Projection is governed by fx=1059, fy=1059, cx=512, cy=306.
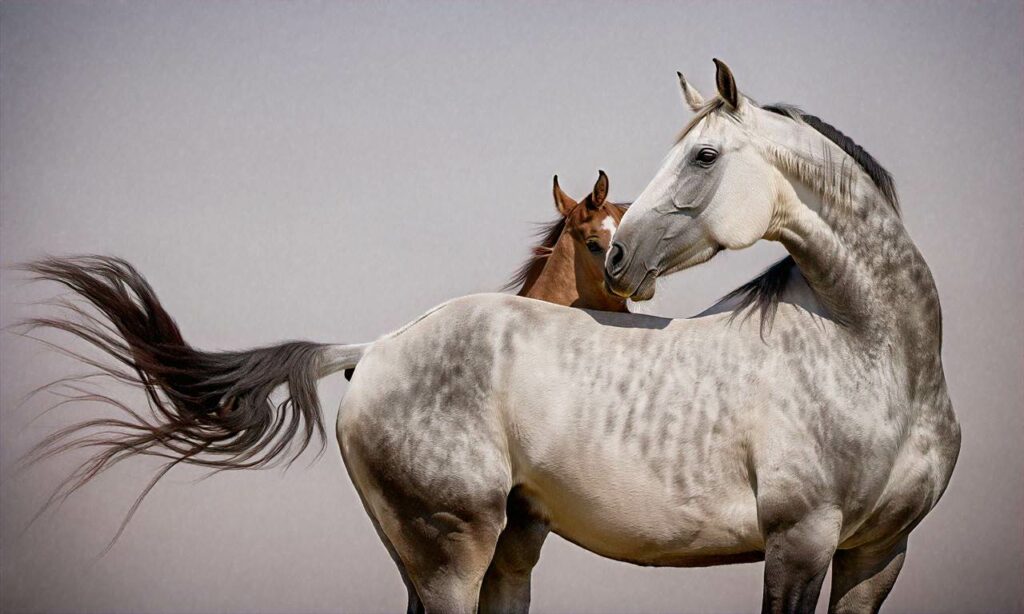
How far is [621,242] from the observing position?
2768 millimetres

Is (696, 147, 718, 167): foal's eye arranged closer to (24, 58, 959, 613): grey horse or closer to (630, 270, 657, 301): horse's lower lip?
(24, 58, 959, 613): grey horse

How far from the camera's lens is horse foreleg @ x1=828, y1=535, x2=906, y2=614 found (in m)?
2.87

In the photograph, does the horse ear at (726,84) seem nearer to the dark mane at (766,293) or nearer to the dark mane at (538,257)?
the dark mane at (766,293)

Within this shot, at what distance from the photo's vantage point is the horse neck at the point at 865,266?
2.75 meters

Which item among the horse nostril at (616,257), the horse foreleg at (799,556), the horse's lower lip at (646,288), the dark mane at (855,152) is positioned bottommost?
the horse foreleg at (799,556)

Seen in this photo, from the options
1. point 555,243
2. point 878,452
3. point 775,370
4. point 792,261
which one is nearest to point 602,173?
point 555,243

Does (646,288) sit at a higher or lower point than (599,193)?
lower

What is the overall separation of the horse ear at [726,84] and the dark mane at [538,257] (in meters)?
1.28

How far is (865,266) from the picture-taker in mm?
2766

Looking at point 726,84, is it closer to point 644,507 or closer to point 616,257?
point 616,257

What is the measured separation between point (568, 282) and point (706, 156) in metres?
1.12

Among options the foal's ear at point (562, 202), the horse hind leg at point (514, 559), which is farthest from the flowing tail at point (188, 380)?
the foal's ear at point (562, 202)

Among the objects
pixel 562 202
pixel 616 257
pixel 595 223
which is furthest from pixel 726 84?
pixel 562 202

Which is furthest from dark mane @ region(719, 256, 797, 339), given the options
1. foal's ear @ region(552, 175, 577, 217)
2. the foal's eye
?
foal's ear @ region(552, 175, 577, 217)
